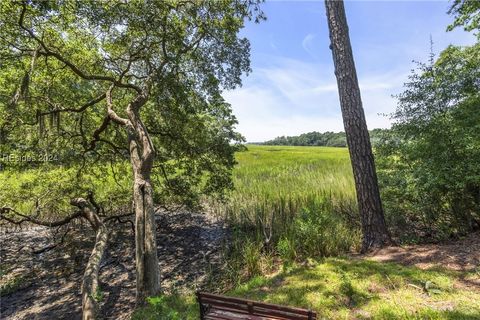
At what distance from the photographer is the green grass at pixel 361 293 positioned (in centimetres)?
285

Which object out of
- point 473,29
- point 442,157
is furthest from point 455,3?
point 442,157

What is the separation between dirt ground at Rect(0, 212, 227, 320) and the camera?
5.56 metres

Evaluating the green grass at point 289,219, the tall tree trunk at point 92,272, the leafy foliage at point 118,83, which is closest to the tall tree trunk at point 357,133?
the green grass at point 289,219

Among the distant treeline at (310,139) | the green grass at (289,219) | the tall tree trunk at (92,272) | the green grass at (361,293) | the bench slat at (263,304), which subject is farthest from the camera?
the distant treeline at (310,139)

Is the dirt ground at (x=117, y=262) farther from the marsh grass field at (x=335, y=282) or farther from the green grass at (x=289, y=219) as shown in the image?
the green grass at (x=289, y=219)

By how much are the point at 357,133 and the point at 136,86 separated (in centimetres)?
499

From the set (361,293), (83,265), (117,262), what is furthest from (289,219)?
(83,265)

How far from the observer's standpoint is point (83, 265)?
7.11 meters

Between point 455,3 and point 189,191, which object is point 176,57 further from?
point 455,3

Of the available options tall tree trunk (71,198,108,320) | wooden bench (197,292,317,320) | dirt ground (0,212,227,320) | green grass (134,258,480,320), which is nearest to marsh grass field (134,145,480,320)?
green grass (134,258,480,320)

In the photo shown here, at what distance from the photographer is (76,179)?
740cm

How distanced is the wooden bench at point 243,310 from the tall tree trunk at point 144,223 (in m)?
1.97

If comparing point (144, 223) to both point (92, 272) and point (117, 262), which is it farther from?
point (117, 262)

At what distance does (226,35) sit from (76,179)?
223 inches
